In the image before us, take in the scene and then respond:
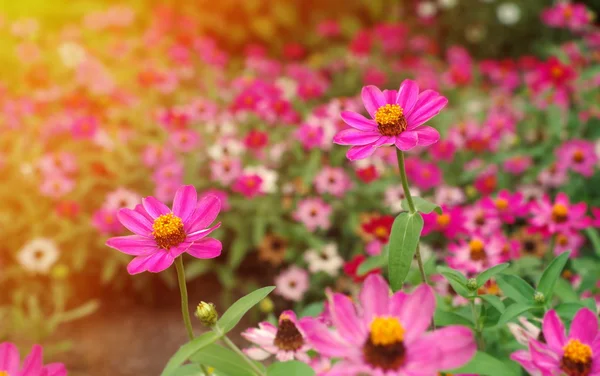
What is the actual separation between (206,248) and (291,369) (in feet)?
0.64

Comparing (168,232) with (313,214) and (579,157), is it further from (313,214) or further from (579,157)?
(579,157)

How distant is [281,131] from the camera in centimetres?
265

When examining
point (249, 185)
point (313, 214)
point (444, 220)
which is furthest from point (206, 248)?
point (313, 214)

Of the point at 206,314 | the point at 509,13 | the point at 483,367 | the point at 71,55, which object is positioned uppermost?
the point at 509,13

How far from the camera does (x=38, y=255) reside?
2186 mm

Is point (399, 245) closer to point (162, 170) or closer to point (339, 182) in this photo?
point (339, 182)

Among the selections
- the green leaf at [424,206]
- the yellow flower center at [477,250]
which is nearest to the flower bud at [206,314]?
the green leaf at [424,206]

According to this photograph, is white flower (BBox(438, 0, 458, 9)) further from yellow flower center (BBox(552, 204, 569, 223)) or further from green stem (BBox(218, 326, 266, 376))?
green stem (BBox(218, 326, 266, 376))

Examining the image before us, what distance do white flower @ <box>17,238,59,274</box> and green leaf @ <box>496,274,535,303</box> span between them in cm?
169

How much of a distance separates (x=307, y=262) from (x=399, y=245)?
4.83ft

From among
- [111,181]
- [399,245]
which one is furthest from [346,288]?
[399,245]

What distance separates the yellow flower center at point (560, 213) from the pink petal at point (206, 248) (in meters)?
1.02

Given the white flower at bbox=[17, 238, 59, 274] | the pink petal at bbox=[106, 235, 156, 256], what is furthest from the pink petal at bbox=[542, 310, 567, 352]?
the white flower at bbox=[17, 238, 59, 274]

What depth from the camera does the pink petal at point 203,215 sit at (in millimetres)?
836
